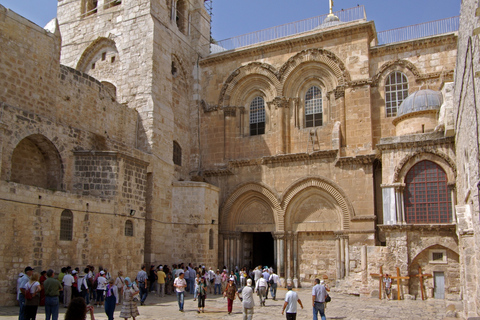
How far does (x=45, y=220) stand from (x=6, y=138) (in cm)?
242

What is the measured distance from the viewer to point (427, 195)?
16328 millimetres

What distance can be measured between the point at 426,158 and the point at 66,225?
11622 mm

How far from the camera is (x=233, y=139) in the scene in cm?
2180

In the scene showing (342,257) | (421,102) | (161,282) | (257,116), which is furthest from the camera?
(257,116)

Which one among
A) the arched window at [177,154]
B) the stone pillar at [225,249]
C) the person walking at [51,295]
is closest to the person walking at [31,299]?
the person walking at [51,295]

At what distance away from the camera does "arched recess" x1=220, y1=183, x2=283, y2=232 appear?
67.1 ft

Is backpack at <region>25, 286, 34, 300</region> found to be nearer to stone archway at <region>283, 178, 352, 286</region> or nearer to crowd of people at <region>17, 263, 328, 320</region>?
crowd of people at <region>17, 263, 328, 320</region>

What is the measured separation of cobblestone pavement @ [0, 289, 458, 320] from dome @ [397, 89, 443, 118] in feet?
21.3

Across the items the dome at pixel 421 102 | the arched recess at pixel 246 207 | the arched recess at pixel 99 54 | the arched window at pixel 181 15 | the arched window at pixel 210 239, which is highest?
the arched window at pixel 181 15

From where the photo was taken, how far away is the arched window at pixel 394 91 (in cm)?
1902

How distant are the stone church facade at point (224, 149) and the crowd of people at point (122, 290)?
2.99 ft

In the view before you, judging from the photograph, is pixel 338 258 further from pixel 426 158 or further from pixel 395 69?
pixel 395 69

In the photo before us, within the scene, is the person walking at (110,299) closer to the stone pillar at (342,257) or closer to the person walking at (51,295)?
the person walking at (51,295)

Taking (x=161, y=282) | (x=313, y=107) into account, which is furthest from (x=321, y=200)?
(x=161, y=282)
